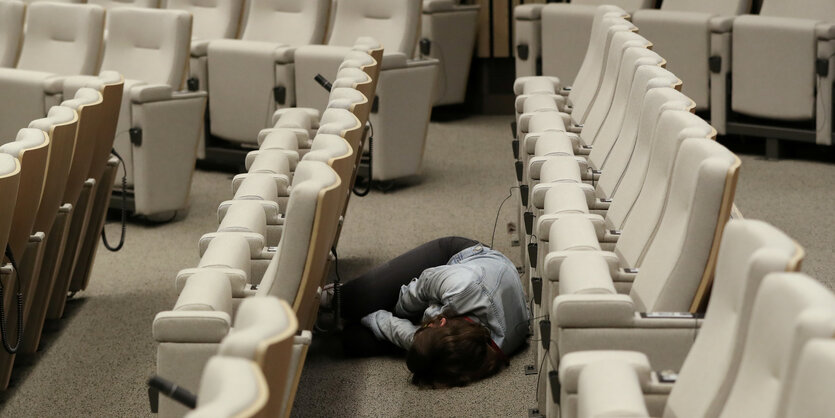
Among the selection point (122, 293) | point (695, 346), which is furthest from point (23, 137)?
point (695, 346)

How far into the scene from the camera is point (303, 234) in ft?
6.22

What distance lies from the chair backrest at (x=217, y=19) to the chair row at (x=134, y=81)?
64cm

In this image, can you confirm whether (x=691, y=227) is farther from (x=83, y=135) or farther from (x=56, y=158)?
(x=83, y=135)

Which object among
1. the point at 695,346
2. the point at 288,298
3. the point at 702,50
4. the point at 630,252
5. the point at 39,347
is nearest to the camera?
the point at 695,346

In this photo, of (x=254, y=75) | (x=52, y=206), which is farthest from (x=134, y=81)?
(x=52, y=206)

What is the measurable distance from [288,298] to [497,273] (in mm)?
836

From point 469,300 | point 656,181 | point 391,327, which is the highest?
point 656,181

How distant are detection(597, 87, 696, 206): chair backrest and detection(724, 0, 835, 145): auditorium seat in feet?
6.44

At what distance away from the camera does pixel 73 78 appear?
389cm

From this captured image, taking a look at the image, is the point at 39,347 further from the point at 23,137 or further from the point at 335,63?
the point at 335,63

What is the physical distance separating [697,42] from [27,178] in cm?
314

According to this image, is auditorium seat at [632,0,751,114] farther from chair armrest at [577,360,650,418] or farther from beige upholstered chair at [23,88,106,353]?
chair armrest at [577,360,650,418]

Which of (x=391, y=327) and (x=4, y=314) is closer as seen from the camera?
(x=4, y=314)

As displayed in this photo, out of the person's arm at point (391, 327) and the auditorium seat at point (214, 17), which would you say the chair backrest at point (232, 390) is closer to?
the person's arm at point (391, 327)
